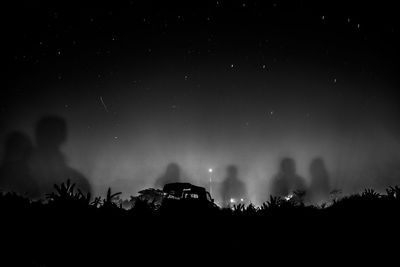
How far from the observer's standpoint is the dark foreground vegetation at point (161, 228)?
4.30m

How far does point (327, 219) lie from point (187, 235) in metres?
3.54

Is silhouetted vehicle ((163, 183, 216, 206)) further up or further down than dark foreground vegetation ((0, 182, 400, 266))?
further up

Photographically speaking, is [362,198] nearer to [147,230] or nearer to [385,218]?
[385,218]

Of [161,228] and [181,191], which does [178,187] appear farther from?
[161,228]

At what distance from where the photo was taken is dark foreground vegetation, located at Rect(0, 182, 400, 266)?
4301mm

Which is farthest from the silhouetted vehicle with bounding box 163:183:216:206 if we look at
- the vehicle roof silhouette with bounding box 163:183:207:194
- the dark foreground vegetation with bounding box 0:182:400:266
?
A: the dark foreground vegetation with bounding box 0:182:400:266

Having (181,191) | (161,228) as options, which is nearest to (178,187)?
(181,191)

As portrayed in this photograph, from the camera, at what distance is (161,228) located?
19.1 ft

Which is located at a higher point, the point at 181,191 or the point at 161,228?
the point at 181,191

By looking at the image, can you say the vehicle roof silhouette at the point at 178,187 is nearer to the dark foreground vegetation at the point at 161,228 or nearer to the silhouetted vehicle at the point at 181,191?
the silhouetted vehicle at the point at 181,191

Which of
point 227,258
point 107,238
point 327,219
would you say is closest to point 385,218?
point 327,219

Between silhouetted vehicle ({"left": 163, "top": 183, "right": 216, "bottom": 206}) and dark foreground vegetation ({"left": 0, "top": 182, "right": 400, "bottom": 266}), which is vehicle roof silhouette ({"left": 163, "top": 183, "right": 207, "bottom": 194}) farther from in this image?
dark foreground vegetation ({"left": 0, "top": 182, "right": 400, "bottom": 266})

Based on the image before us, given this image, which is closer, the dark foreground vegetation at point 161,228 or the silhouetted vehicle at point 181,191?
the dark foreground vegetation at point 161,228

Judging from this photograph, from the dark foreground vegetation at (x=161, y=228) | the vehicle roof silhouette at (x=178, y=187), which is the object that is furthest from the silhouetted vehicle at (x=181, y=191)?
the dark foreground vegetation at (x=161, y=228)
